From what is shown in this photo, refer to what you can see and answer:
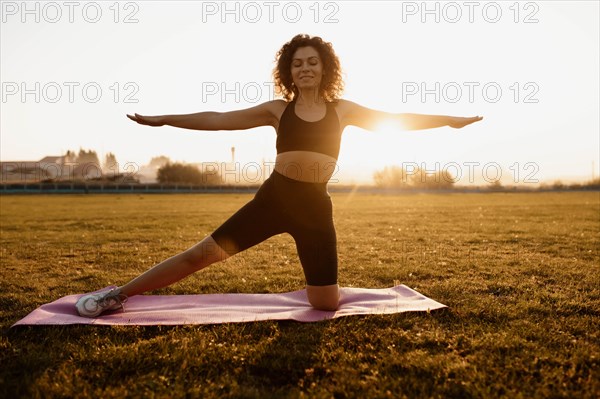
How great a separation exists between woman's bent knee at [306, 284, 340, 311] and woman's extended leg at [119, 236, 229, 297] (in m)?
0.95

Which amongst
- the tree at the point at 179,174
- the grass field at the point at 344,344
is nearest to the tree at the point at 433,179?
the grass field at the point at 344,344

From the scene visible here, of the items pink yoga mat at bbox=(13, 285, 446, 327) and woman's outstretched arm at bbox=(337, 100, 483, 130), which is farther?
woman's outstretched arm at bbox=(337, 100, 483, 130)

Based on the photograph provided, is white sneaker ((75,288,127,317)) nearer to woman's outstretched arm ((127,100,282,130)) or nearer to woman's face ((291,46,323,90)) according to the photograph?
woman's outstretched arm ((127,100,282,130))

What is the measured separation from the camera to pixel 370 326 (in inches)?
166

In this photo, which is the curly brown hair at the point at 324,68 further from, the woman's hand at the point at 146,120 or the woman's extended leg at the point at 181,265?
the woman's extended leg at the point at 181,265

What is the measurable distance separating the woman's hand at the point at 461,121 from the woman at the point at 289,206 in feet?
4.02

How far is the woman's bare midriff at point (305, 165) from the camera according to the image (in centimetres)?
463

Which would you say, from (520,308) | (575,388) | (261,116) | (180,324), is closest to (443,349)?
(575,388)

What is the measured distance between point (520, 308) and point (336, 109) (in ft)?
9.26

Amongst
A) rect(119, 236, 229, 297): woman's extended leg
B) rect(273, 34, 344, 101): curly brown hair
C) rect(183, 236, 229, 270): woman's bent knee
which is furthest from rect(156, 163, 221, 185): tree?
rect(183, 236, 229, 270): woman's bent knee

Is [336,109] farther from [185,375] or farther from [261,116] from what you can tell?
[185,375]

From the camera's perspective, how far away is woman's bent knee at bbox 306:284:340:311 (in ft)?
15.1

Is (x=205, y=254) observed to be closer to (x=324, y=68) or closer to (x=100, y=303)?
(x=100, y=303)

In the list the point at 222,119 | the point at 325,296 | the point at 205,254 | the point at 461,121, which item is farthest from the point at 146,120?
the point at 461,121
